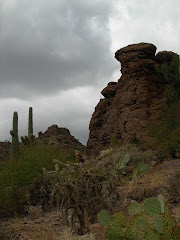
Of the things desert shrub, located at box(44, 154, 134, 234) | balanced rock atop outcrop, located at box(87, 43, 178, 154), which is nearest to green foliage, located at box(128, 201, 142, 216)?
desert shrub, located at box(44, 154, 134, 234)

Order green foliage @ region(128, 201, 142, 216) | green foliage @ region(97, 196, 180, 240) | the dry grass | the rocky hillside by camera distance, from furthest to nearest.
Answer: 1. the rocky hillside
2. the dry grass
3. green foliage @ region(128, 201, 142, 216)
4. green foliage @ region(97, 196, 180, 240)

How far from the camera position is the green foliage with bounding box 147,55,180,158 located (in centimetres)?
1780

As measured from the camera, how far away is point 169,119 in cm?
2052

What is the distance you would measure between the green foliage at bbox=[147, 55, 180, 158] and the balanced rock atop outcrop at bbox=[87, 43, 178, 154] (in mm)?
918

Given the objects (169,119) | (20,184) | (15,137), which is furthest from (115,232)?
(169,119)

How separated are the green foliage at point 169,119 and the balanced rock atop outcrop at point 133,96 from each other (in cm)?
92

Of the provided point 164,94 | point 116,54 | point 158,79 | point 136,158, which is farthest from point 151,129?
point 116,54

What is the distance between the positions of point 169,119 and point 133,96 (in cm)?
850

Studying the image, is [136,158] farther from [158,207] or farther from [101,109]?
[101,109]

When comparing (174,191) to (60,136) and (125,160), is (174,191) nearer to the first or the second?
(125,160)

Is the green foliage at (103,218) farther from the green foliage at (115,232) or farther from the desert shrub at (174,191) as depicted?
the desert shrub at (174,191)

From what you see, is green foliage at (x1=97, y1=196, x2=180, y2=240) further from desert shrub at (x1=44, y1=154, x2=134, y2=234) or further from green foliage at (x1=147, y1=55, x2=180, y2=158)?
green foliage at (x1=147, y1=55, x2=180, y2=158)

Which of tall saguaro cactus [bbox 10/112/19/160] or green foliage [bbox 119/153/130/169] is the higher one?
tall saguaro cactus [bbox 10/112/19/160]

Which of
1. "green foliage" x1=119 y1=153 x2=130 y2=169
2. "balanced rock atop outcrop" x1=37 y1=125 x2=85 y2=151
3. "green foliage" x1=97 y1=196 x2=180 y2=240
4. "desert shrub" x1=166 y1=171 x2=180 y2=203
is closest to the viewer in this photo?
"green foliage" x1=97 y1=196 x2=180 y2=240
